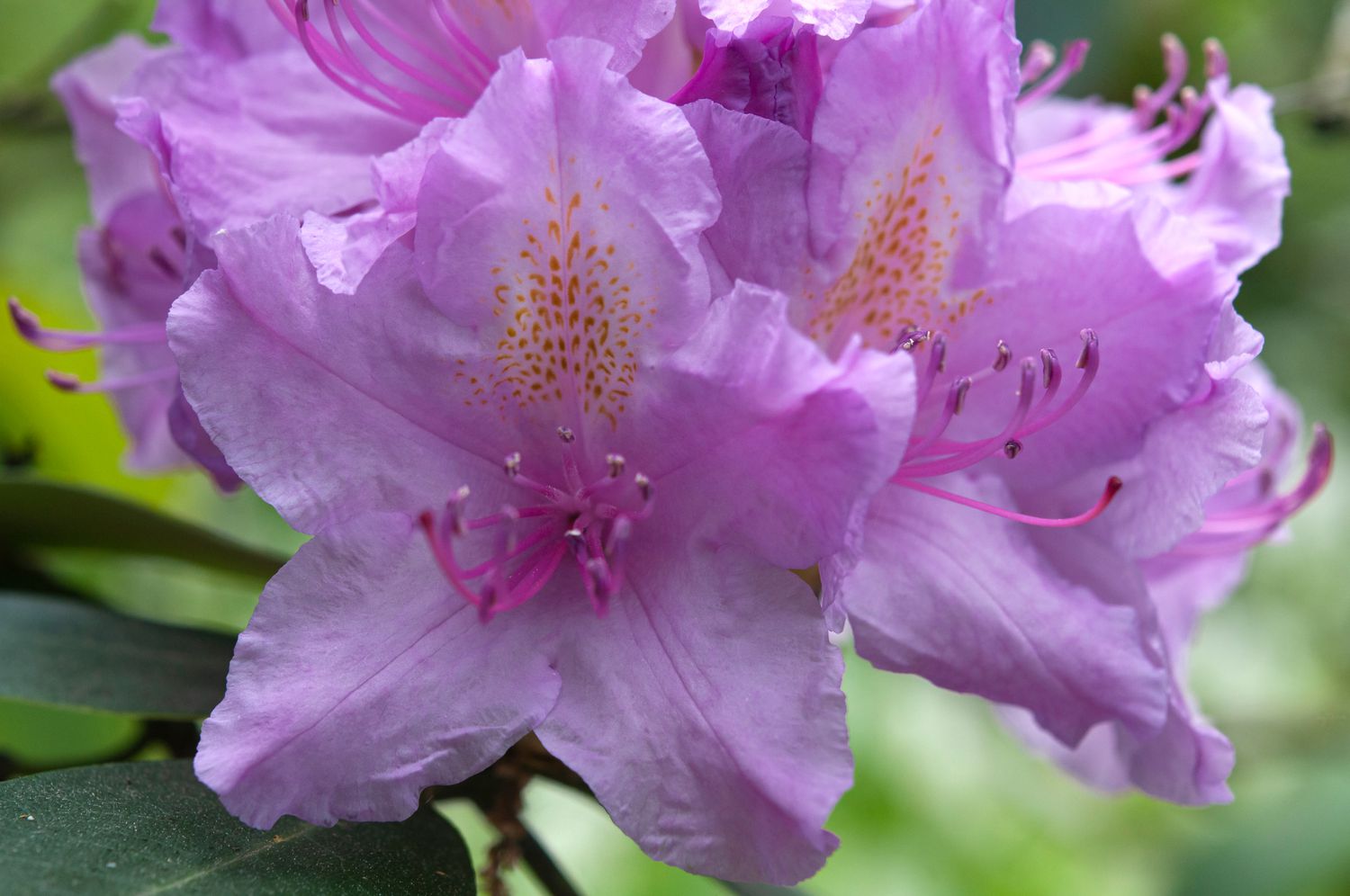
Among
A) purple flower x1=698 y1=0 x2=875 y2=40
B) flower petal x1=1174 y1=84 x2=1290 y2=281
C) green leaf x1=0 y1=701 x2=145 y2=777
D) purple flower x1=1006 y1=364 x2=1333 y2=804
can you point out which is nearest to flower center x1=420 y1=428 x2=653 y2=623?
purple flower x1=698 y1=0 x2=875 y2=40

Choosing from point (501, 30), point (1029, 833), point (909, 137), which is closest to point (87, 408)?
point (501, 30)

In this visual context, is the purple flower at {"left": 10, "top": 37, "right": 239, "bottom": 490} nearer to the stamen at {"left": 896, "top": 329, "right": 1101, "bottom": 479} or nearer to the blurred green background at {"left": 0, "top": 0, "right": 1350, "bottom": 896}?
the blurred green background at {"left": 0, "top": 0, "right": 1350, "bottom": 896}

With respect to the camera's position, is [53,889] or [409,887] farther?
[409,887]

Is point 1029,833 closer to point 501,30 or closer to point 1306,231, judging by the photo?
point 1306,231

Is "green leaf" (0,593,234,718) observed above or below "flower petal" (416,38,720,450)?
below

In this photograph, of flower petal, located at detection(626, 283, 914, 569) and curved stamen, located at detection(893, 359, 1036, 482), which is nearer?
flower petal, located at detection(626, 283, 914, 569)

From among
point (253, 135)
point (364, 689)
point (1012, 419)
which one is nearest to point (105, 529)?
point (253, 135)

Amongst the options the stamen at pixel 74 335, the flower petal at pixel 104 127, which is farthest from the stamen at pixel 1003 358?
the flower petal at pixel 104 127
